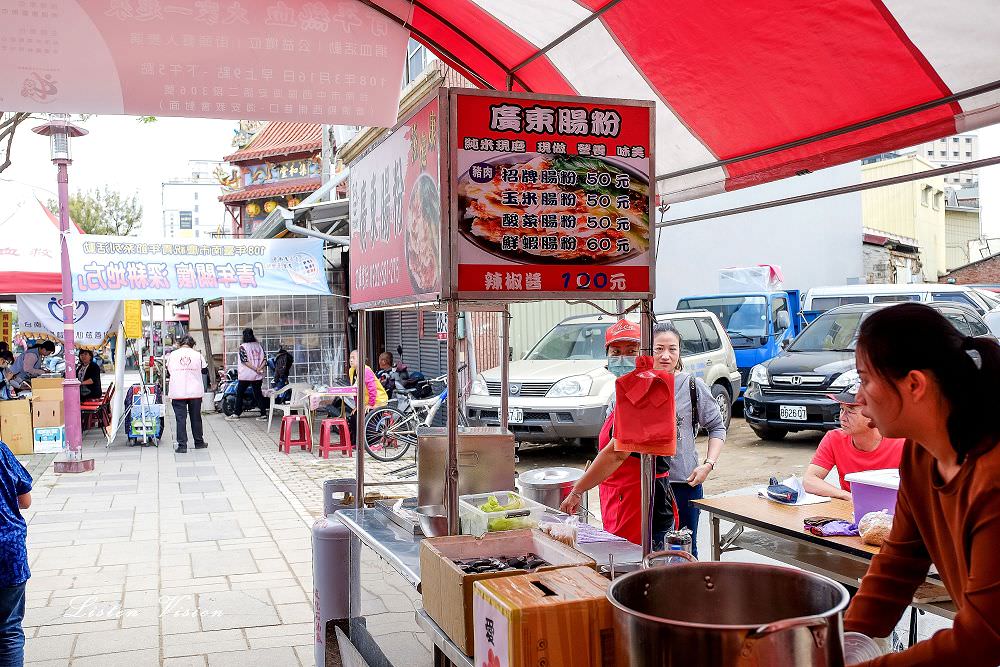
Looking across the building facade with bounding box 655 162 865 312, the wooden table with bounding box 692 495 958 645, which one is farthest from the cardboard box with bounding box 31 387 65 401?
the building facade with bounding box 655 162 865 312

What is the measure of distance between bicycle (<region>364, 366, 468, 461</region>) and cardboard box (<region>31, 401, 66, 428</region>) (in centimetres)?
532

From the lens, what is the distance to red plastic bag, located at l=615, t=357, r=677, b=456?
2713mm

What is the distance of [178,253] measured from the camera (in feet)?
40.2

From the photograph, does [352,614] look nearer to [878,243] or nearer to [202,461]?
[202,461]

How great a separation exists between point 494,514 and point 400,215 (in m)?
1.20

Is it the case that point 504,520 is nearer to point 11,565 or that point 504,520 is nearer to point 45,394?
point 11,565

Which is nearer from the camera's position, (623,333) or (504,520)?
(504,520)

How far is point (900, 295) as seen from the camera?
13.8m

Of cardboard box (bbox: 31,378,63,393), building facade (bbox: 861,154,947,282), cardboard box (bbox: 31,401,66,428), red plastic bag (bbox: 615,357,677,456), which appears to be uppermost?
building facade (bbox: 861,154,947,282)

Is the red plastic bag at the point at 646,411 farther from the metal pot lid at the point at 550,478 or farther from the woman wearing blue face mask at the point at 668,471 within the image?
the metal pot lid at the point at 550,478

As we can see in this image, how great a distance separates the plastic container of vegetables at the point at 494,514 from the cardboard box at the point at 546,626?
2.48 feet

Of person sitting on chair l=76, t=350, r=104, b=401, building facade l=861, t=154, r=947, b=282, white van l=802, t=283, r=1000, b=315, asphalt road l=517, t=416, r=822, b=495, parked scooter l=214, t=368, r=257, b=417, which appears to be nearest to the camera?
asphalt road l=517, t=416, r=822, b=495

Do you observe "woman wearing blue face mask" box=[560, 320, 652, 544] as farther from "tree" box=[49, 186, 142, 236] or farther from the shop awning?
"tree" box=[49, 186, 142, 236]

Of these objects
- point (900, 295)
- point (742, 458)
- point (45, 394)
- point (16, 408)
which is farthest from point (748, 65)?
point (16, 408)
